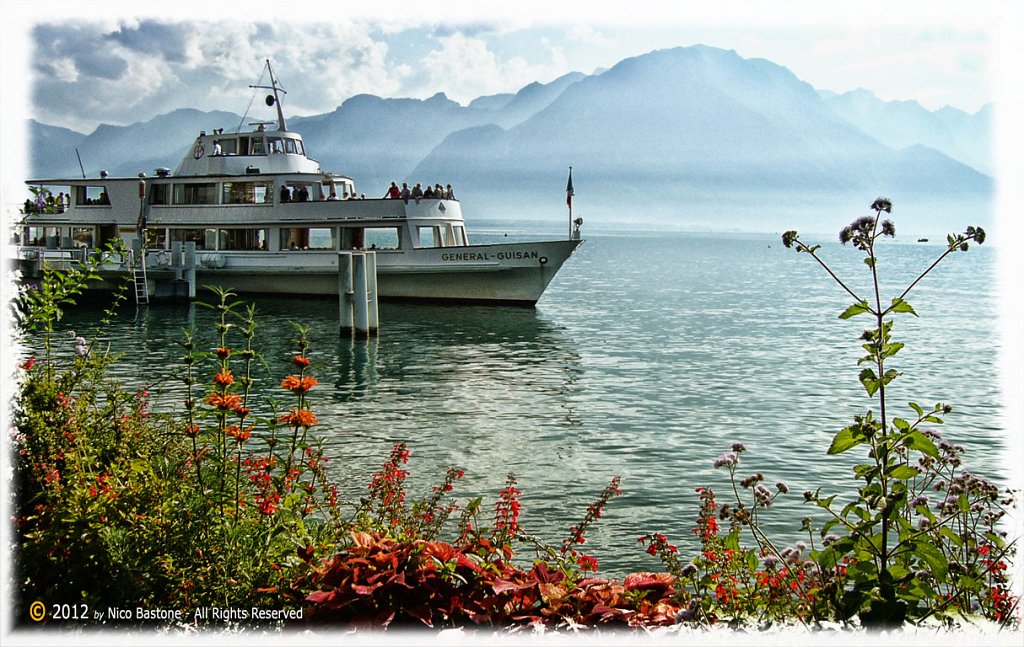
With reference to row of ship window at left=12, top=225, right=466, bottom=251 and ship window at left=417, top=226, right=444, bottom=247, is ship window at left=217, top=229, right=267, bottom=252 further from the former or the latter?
ship window at left=417, top=226, right=444, bottom=247

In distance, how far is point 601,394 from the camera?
19.4m

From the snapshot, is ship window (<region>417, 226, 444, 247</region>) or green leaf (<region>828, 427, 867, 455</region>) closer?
green leaf (<region>828, 427, 867, 455</region>)

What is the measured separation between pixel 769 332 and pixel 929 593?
29.9 metres

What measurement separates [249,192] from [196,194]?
103 inches

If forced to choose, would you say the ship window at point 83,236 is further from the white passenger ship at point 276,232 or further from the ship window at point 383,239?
the ship window at point 383,239

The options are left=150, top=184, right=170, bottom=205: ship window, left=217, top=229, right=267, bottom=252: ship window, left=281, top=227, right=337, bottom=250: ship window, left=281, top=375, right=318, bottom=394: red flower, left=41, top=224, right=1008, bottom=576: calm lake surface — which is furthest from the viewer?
left=150, top=184, right=170, bottom=205: ship window

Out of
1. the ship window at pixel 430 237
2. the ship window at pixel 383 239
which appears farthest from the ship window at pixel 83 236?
the ship window at pixel 430 237

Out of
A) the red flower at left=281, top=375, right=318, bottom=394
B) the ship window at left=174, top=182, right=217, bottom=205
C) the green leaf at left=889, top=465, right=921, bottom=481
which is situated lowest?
the green leaf at left=889, top=465, right=921, bottom=481

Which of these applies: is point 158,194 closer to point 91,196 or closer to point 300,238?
point 91,196

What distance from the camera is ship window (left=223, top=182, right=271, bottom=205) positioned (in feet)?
123

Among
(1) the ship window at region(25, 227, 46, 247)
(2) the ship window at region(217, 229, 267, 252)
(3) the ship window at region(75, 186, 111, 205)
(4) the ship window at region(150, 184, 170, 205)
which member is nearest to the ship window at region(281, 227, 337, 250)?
(2) the ship window at region(217, 229, 267, 252)

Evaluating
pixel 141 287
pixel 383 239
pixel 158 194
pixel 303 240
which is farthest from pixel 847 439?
pixel 158 194

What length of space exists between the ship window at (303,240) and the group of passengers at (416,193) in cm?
339

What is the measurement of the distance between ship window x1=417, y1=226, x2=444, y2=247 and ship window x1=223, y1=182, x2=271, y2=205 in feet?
20.4
